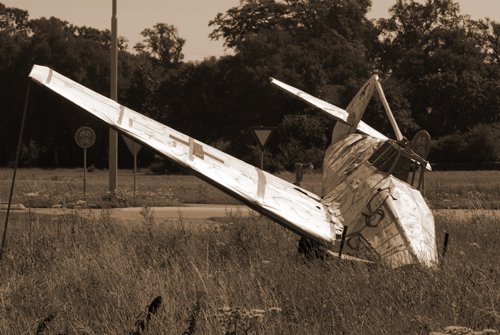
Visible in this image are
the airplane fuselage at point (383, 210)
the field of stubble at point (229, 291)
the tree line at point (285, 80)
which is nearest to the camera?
the field of stubble at point (229, 291)

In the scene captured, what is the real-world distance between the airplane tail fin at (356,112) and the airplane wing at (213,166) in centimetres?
608

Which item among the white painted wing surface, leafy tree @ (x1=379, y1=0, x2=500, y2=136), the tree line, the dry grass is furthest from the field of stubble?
leafy tree @ (x1=379, y1=0, x2=500, y2=136)

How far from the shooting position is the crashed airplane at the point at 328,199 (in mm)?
9836

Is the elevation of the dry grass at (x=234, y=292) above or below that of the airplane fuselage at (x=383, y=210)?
below

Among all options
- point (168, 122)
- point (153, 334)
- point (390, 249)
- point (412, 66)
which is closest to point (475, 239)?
point (390, 249)

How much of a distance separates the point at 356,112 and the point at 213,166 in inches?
299

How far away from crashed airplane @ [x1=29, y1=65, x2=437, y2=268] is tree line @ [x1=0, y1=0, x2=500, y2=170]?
1862 inches

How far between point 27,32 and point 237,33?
2152 cm

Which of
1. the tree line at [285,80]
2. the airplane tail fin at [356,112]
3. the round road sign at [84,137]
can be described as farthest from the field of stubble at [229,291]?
the tree line at [285,80]

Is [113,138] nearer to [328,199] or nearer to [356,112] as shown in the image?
[356,112]

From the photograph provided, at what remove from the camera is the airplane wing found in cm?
994

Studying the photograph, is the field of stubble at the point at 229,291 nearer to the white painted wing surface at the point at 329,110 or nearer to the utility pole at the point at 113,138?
the white painted wing surface at the point at 329,110

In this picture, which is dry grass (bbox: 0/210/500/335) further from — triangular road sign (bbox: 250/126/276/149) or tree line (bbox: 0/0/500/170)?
tree line (bbox: 0/0/500/170)

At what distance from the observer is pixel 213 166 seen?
10508mm
